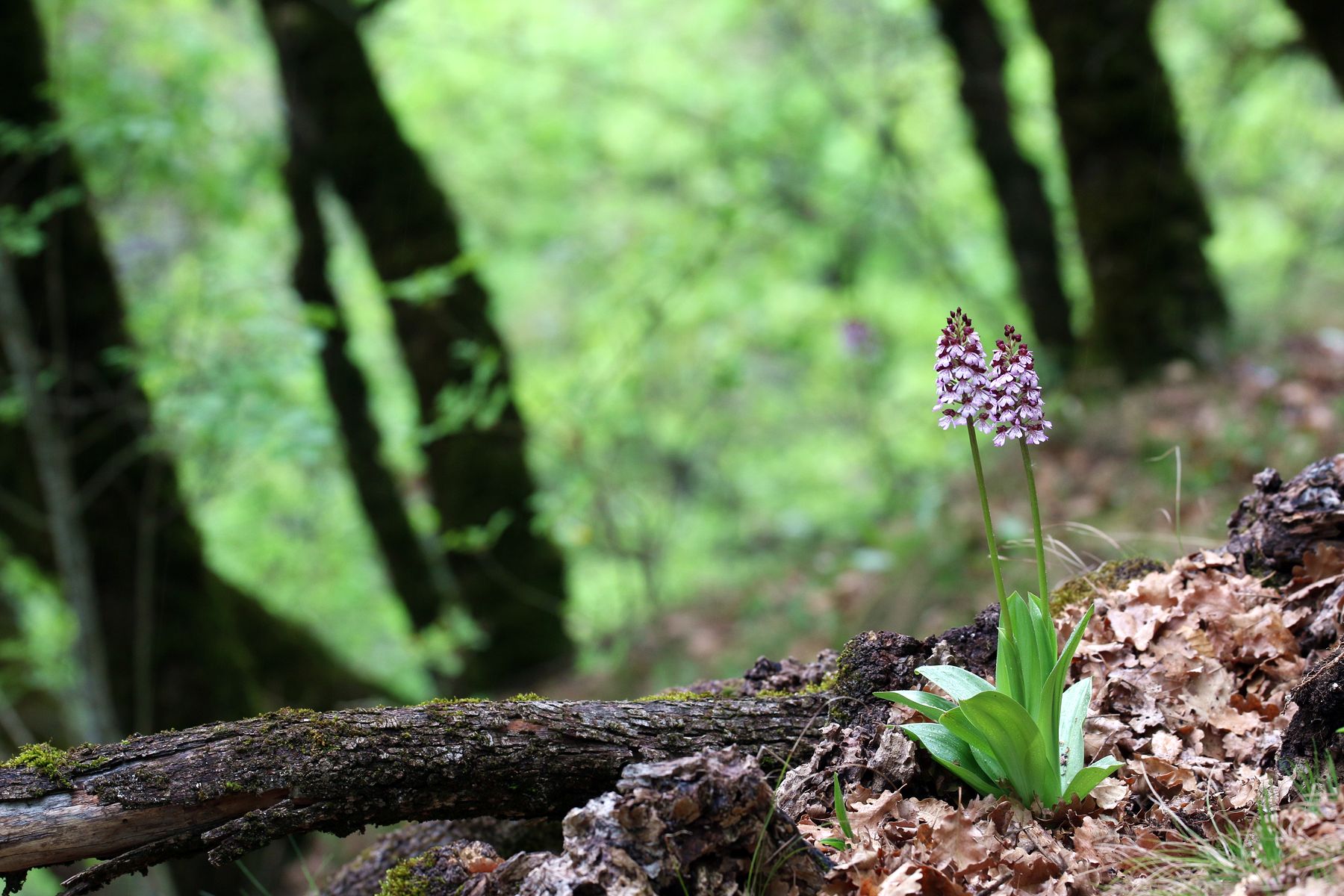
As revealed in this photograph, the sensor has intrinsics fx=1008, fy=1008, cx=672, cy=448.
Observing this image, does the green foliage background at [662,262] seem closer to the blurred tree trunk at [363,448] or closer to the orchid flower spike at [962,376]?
the blurred tree trunk at [363,448]

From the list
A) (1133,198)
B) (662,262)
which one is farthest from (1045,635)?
(1133,198)

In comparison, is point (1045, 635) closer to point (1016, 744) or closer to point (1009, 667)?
point (1009, 667)

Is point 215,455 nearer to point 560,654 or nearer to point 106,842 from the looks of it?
point 560,654

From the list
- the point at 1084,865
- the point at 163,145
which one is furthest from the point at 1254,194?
the point at 1084,865

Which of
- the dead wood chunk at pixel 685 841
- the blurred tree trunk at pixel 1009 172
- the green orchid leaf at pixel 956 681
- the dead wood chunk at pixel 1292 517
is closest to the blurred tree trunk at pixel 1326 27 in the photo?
the blurred tree trunk at pixel 1009 172

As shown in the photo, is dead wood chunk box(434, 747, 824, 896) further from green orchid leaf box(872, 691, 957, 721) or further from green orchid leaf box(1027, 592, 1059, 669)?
green orchid leaf box(1027, 592, 1059, 669)

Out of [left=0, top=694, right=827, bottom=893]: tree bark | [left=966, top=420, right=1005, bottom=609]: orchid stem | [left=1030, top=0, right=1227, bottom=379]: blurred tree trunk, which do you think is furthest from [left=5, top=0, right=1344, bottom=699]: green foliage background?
[left=966, top=420, right=1005, bottom=609]: orchid stem

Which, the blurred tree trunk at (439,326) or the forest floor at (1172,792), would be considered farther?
the blurred tree trunk at (439,326)

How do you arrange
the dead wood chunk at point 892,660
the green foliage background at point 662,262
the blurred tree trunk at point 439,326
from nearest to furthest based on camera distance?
the dead wood chunk at point 892,660 → the green foliage background at point 662,262 → the blurred tree trunk at point 439,326
